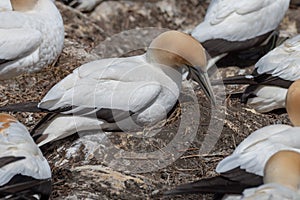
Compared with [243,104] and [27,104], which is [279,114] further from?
[27,104]

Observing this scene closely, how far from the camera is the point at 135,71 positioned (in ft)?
22.9

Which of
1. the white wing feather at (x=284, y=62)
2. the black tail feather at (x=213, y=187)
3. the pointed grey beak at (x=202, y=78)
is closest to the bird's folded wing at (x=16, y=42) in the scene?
the pointed grey beak at (x=202, y=78)

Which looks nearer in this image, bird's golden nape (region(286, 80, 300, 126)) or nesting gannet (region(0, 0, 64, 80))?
bird's golden nape (region(286, 80, 300, 126))

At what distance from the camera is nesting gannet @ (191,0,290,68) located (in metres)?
8.73

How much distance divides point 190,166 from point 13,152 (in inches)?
58.2

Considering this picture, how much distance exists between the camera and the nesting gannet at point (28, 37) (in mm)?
7785

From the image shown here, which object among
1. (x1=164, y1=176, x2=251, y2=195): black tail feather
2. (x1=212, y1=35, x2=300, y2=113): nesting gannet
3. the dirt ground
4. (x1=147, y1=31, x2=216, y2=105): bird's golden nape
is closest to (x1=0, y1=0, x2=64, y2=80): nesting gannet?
the dirt ground

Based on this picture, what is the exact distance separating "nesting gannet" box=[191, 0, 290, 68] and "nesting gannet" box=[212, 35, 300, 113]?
107 centimetres

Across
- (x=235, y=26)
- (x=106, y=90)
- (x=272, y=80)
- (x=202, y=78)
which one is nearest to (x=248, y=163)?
(x=202, y=78)

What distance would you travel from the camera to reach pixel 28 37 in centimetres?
784

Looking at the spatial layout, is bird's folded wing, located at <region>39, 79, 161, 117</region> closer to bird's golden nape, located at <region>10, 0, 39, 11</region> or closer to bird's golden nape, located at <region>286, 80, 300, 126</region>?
bird's golden nape, located at <region>286, 80, 300, 126</region>

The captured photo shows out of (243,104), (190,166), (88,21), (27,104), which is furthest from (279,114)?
(88,21)

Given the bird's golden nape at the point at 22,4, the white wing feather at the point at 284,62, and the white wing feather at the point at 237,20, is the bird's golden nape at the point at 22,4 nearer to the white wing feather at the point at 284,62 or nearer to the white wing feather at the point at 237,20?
the white wing feather at the point at 237,20

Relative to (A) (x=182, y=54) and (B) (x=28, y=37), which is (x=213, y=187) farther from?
(B) (x=28, y=37)
